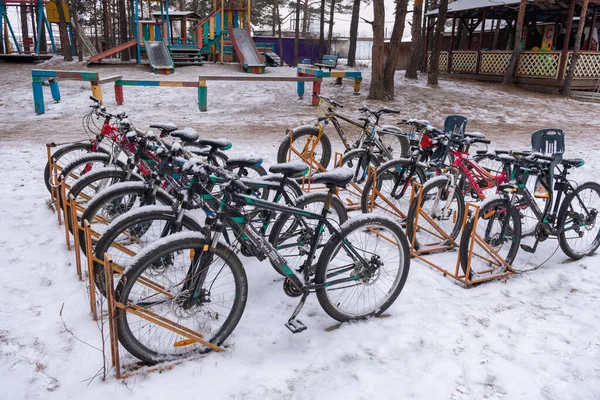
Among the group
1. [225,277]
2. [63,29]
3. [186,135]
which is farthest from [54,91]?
[225,277]

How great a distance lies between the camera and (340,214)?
413 centimetres

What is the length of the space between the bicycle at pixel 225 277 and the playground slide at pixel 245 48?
49.3ft

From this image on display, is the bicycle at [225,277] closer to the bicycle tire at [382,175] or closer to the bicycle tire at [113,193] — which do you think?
the bicycle tire at [113,193]

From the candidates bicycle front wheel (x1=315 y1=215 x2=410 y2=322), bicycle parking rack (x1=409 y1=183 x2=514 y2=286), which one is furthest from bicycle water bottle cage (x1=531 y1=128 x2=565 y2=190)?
bicycle front wheel (x1=315 y1=215 x2=410 y2=322)

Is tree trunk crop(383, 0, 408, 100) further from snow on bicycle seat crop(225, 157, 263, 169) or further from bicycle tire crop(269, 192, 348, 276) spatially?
snow on bicycle seat crop(225, 157, 263, 169)

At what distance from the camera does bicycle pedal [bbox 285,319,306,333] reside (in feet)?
9.94

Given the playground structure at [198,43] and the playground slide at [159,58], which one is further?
the playground structure at [198,43]

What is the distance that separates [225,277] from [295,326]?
56 cm

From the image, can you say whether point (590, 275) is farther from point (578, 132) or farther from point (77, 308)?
point (578, 132)

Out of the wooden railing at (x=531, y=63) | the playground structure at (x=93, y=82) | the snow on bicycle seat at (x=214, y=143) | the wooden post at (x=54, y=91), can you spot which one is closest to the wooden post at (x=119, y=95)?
the playground structure at (x=93, y=82)

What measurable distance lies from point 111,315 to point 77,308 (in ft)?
3.21

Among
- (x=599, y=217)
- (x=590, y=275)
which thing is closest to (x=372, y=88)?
(x=599, y=217)

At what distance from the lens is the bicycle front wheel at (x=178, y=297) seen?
262 centimetres

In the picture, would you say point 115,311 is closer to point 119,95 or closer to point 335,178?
point 335,178
